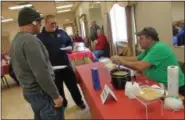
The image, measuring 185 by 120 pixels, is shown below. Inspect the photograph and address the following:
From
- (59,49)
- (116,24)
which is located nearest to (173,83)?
(59,49)

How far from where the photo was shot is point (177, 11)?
2.42 m

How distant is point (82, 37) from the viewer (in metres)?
4.22

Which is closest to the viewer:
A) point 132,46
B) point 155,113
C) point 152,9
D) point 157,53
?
point 155,113

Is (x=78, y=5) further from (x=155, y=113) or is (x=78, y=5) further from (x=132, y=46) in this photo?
(x=155, y=113)

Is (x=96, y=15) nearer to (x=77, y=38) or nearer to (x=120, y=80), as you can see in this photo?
(x=77, y=38)

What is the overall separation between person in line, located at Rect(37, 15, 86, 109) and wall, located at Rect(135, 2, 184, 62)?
4.19ft

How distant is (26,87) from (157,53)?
1.08 metres

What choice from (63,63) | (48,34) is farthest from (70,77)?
(48,34)

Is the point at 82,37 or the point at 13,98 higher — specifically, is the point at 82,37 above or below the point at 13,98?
above

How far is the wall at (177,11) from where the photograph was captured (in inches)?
92.0

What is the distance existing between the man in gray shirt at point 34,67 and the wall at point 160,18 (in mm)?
1666

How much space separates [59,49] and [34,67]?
Result: 53.0 inches

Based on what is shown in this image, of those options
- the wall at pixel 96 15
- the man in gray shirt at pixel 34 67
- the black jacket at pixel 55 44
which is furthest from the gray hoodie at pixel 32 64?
the wall at pixel 96 15

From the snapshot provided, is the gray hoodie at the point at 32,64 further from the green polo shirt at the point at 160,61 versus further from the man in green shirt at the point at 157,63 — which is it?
the green polo shirt at the point at 160,61
